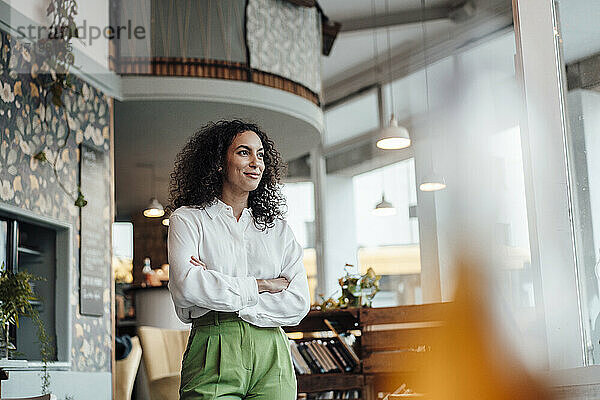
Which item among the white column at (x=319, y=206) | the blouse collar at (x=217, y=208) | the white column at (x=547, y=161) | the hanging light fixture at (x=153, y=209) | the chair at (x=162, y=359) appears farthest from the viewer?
the white column at (x=319, y=206)

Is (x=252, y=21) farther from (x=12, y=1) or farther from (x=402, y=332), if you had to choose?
(x=402, y=332)

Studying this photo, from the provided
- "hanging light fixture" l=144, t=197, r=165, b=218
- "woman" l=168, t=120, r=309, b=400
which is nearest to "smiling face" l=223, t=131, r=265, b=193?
"woman" l=168, t=120, r=309, b=400

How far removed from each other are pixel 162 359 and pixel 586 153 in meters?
5.47

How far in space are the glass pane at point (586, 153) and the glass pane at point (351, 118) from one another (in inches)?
382

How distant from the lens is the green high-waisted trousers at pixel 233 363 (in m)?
1.85

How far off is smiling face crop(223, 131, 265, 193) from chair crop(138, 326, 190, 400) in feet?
14.7

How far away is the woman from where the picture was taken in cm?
188

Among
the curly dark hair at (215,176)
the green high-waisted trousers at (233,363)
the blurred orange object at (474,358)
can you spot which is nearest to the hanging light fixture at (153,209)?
the curly dark hair at (215,176)

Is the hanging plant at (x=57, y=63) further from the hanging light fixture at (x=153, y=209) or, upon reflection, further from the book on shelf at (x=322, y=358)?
the hanging light fixture at (x=153, y=209)

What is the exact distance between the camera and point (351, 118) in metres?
11.7

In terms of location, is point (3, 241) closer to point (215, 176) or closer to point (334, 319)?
point (334, 319)

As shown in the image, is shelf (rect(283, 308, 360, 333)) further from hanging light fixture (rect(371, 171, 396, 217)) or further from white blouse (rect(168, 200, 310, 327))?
hanging light fixture (rect(371, 171, 396, 217))

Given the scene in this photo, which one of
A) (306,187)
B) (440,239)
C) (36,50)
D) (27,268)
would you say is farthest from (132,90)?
(440,239)

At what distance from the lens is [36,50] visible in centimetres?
559
